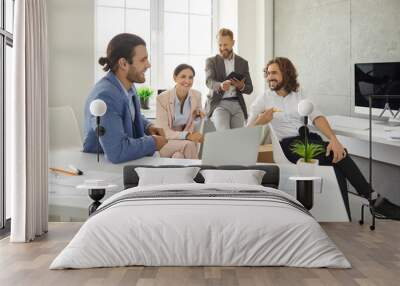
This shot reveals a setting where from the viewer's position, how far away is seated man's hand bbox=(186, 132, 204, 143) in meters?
7.18

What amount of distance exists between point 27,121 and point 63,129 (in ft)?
3.51

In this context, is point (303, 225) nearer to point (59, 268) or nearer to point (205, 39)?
point (59, 268)

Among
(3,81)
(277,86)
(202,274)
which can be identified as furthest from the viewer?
(277,86)

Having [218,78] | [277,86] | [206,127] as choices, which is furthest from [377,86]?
[206,127]

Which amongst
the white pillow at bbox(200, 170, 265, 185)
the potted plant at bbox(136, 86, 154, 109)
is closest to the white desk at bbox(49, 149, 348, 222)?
the white pillow at bbox(200, 170, 265, 185)

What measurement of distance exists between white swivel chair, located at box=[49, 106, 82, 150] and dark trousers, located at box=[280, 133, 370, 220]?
7.53ft

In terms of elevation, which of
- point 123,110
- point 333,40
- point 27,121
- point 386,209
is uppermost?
point 333,40

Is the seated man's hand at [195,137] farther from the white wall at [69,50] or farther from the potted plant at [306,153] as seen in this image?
the white wall at [69,50]

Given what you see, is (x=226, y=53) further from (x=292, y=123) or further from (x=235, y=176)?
(x=235, y=176)

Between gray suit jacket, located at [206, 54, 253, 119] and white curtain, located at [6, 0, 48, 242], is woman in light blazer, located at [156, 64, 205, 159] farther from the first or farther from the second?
white curtain, located at [6, 0, 48, 242]

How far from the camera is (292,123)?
7199 millimetres

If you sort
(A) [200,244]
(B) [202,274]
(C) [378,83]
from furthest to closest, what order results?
(C) [378,83] → (A) [200,244] → (B) [202,274]

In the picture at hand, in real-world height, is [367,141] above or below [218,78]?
below

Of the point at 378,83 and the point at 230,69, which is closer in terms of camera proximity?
the point at 378,83
